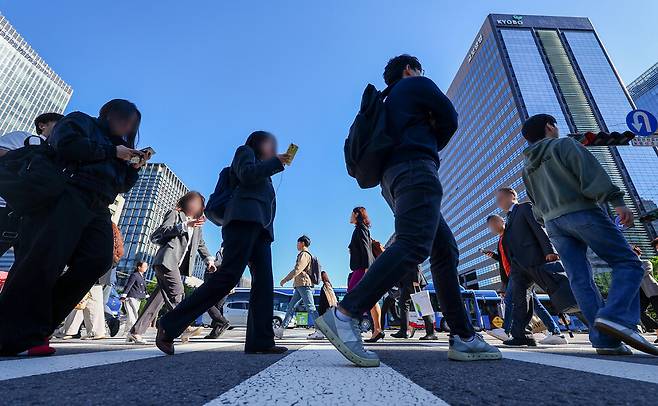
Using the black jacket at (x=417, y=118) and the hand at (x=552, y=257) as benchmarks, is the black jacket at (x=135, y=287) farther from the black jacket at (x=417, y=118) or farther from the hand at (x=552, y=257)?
the hand at (x=552, y=257)

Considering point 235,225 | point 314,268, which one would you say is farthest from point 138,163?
point 314,268

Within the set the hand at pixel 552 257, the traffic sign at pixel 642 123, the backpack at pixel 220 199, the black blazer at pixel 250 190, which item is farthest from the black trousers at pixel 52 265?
the traffic sign at pixel 642 123

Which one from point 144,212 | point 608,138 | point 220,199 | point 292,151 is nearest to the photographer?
point 292,151

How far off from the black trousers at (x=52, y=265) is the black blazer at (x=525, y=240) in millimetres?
4087

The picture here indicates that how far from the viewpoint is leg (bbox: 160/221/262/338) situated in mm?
2342

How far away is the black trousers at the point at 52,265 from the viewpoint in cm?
197

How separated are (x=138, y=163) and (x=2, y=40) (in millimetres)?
112269

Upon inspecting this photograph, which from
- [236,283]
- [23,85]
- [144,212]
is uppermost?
[23,85]

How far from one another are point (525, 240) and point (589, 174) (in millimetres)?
1606

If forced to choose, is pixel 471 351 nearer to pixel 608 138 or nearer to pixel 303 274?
pixel 303 274

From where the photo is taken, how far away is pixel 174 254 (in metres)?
4.29

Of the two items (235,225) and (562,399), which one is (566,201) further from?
(235,225)

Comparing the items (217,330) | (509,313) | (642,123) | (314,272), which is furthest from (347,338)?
(642,123)

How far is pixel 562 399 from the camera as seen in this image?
851 mm
